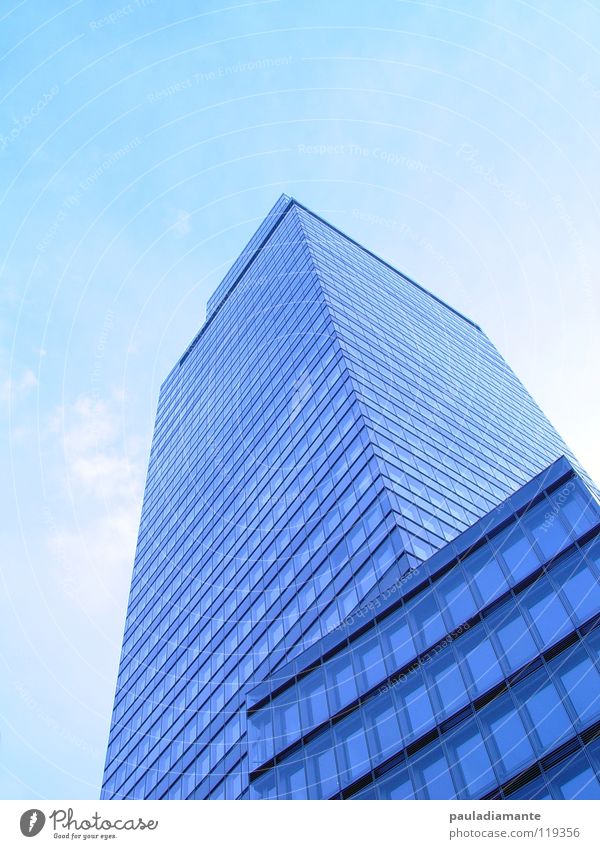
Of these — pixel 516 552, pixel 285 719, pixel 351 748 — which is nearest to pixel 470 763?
pixel 351 748

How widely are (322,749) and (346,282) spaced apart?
2167 inches

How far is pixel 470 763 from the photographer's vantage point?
75.5 ft

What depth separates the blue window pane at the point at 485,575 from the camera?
26219 millimetres

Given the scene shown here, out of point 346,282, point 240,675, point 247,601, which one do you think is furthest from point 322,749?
point 346,282

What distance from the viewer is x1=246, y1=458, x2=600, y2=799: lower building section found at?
21781mm

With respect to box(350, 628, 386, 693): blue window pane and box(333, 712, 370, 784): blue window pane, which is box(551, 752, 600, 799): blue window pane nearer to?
box(333, 712, 370, 784): blue window pane

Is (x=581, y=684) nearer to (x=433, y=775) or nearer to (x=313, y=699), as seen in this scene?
(x=433, y=775)

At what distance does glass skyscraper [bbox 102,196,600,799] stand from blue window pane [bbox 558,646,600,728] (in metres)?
0.07

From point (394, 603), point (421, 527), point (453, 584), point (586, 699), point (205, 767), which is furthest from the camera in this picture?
point (205, 767)

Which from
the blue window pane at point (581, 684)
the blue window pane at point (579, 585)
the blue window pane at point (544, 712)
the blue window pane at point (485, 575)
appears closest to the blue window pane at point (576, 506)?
the blue window pane at point (579, 585)

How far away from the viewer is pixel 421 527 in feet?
130

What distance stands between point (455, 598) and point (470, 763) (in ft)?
20.2

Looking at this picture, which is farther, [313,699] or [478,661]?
[313,699]
